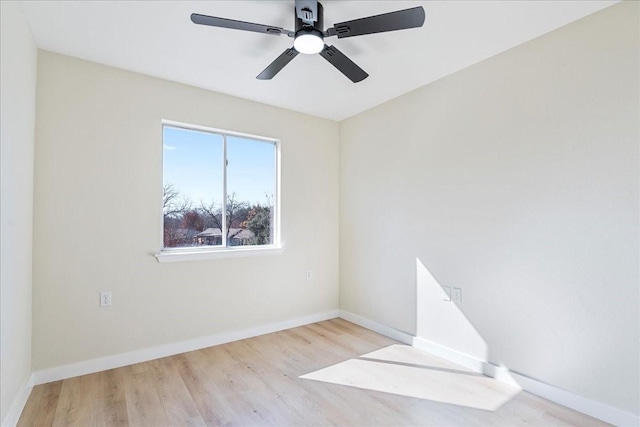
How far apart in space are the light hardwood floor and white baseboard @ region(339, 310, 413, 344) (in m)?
0.21

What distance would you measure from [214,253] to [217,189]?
0.64 metres

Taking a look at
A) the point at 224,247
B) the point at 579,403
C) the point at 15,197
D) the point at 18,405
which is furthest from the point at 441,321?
the point at 15,197

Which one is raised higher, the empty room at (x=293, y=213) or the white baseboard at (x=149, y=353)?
the empty room at (x=293, y=213)

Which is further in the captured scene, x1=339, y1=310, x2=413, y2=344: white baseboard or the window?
x1=339, y1=310, x2=413, y2=344: white baseboard

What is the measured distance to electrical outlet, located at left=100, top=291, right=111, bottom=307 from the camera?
2520 millimetres

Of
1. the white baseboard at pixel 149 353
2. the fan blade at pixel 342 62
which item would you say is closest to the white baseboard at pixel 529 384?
the white baseboard at pixel 149 353

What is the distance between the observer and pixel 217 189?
3.18 m

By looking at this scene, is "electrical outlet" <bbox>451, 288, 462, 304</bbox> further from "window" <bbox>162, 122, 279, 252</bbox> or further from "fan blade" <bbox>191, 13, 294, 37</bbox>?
"fan blade" <bbox>191, 13, 294, 37</bbox>

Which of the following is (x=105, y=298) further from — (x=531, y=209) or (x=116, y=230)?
(x=531, y=209)

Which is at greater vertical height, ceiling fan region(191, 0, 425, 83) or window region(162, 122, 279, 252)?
ceiling fan region(191, 0, 425, 83)

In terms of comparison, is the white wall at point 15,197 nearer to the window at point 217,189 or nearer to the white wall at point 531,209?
the window at point 217,189

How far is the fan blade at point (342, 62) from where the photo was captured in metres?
1.93

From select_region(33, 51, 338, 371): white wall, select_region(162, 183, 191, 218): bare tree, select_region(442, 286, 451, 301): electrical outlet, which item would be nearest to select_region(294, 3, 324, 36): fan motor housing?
select_region(33, 51, 338, 371): white wall

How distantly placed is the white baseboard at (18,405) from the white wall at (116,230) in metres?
0.17
